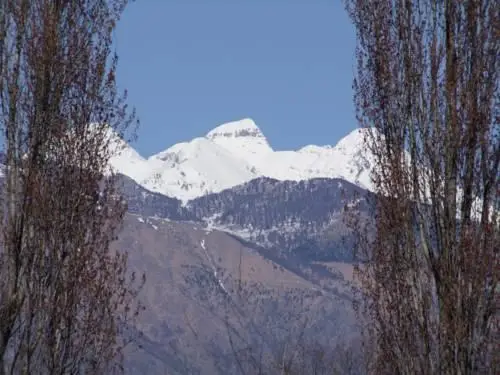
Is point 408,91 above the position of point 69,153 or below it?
above

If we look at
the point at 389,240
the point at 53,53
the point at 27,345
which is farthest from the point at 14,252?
the point at 389,240

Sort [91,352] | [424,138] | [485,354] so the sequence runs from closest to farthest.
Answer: [485,354] → [424,138] → [91,352]

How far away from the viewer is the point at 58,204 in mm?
24500

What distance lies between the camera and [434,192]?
74.3ft

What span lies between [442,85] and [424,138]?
125cm

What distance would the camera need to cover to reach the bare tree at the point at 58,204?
24109 millimetres

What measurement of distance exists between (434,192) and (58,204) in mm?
8898

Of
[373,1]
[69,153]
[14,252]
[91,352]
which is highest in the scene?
[373,1]

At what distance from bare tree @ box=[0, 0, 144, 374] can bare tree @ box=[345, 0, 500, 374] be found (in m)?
6.47

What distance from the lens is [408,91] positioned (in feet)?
77.4

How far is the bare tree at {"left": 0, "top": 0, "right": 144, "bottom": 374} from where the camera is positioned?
2411 centimetres

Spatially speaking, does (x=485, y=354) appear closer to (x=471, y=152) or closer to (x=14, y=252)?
(x=471, y=152)

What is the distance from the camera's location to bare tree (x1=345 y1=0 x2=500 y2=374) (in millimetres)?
21766

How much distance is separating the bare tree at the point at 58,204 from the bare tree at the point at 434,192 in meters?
6.47
